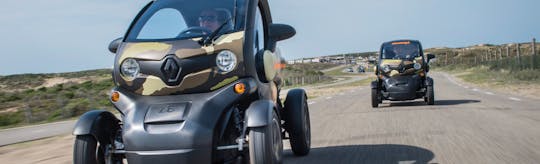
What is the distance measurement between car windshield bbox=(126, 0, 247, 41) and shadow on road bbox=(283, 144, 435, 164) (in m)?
1.90

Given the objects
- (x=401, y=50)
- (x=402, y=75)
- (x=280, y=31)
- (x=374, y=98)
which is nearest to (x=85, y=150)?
(x=280, y=31)

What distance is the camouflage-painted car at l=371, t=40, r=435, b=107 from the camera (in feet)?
53.3

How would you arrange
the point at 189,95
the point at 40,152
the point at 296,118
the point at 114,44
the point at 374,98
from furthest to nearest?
the point at 374,98 < the point at 40,152 < the point at 296,118 < the point at 114,44 < the point at 189,95

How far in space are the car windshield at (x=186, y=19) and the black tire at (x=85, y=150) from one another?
0.93 metres

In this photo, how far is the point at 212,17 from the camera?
5414mm

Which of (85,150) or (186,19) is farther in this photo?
(186,19)

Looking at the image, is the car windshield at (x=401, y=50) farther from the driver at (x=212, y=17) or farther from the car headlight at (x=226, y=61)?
the car headlight at (x=226, y=61)

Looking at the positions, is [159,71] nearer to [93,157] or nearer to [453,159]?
[93,157]

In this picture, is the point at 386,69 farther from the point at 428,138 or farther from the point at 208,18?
the point at 208,18

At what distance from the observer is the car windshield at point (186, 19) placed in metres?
5.18

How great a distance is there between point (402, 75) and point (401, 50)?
86 centimetres

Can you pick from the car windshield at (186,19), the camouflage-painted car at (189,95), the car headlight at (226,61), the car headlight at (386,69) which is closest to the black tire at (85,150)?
the camouflage-painted car at (189,95)

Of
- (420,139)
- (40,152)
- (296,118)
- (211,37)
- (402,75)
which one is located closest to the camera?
(211,37)

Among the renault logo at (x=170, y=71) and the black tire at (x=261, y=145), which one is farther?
the renault logo at (x=170, y=71)
